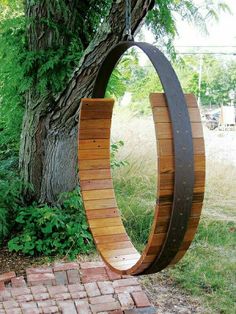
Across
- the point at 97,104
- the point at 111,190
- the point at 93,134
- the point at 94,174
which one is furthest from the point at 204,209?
the point at 97,104

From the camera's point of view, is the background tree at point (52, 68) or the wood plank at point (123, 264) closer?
the wood plank at point (123, 264)

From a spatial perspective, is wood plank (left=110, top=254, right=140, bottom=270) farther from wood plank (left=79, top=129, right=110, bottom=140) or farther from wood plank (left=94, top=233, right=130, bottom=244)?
wood plank (left=79, top=129, right=110, bottom=140)

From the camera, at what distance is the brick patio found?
253 centimetres

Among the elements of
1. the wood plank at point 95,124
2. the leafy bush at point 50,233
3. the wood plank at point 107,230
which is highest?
the wood plank at point 95,124

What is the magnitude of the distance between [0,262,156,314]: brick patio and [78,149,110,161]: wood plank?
0.91 meters

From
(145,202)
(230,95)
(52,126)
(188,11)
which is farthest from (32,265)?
(230,95)

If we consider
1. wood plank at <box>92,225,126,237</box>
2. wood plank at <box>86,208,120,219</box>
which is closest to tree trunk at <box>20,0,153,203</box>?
wood plank at <box>86,208,120,219</box>

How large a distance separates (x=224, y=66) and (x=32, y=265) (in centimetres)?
1475

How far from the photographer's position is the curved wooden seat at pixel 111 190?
1.32 meters

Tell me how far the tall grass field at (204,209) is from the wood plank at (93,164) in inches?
40.5

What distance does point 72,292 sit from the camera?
2.70 metres

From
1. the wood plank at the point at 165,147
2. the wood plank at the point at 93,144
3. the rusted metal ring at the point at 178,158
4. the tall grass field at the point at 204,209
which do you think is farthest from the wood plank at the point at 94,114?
the tall grass field at the point at 204,209

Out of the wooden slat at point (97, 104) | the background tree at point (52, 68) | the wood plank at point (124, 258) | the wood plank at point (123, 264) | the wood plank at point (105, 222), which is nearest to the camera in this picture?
the wood plank at point (123, 264)

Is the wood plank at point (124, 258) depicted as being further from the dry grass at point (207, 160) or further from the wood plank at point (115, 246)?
the dry grass at point (207, 160)
